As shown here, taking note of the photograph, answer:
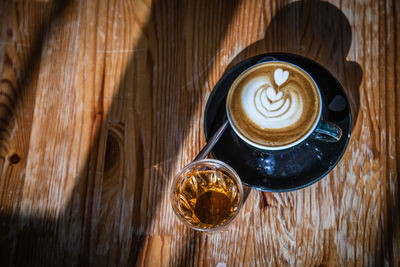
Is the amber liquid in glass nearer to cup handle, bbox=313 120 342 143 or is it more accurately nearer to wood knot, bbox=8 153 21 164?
cup handle, bbox=313 120 342 143

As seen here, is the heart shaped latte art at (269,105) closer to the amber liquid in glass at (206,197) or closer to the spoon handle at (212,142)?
the spoon handle at (212,142)

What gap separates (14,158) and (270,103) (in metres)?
0.74

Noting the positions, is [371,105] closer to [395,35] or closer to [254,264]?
[395,35]

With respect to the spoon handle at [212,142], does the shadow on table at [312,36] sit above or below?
above

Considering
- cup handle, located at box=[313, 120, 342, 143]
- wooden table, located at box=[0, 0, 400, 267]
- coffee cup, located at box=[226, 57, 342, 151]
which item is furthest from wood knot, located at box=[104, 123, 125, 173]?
cup handle, located at box=[313, 120, 342, 143]

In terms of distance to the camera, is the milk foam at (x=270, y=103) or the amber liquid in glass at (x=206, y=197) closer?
the milk foam at (x=270, y=103)

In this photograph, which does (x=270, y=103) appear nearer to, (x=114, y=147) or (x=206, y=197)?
(x=206, y=197)

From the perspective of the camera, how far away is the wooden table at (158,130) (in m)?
0.72

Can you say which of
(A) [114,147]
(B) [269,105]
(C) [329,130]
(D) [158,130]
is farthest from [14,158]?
(C) [329,130]

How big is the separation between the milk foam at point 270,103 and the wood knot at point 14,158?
672mm

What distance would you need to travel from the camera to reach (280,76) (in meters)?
0.63

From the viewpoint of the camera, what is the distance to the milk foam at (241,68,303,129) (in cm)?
62

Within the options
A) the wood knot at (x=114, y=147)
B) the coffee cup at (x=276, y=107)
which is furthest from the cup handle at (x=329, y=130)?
the wood knot at (x=114, y=147)

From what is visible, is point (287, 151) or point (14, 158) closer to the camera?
point (287, 151)
